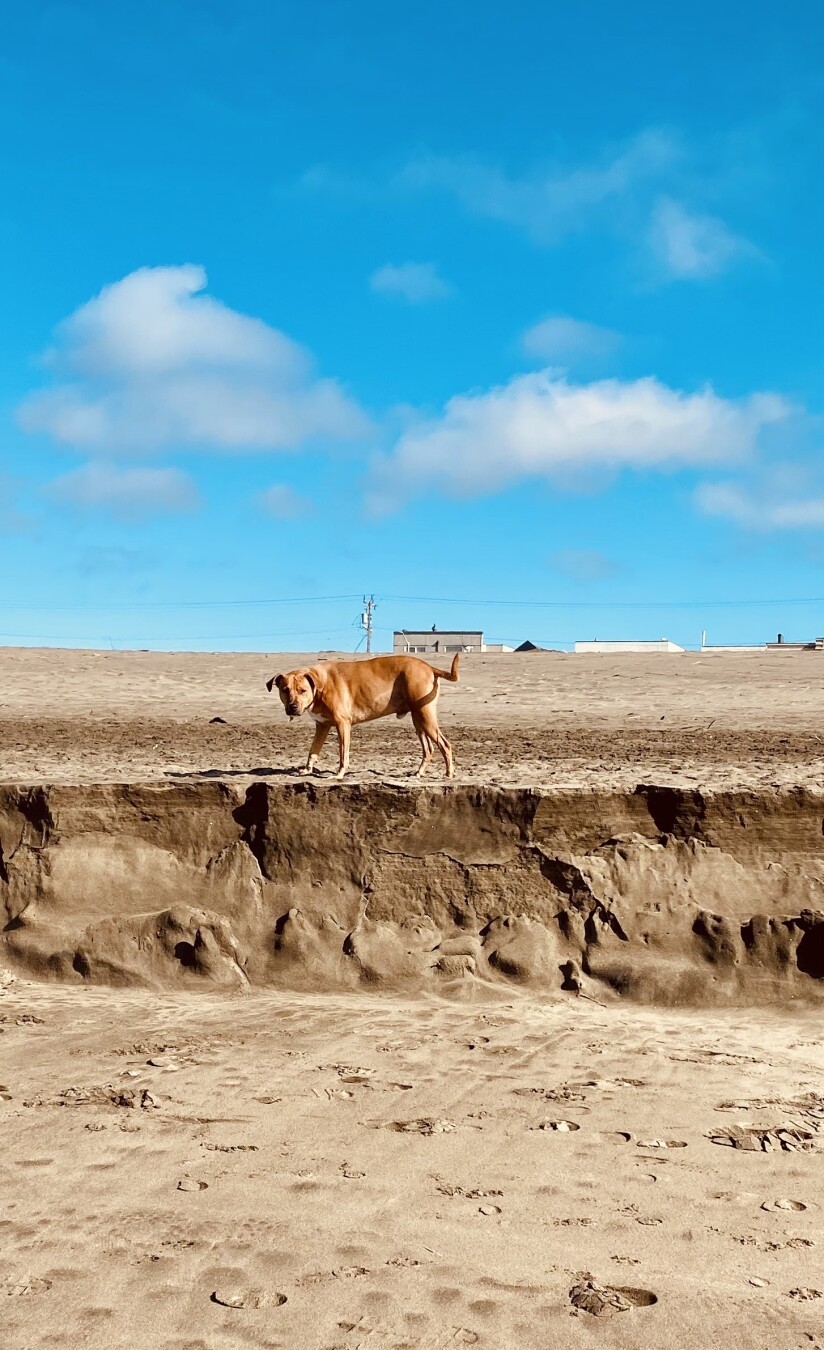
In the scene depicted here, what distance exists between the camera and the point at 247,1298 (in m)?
3.49

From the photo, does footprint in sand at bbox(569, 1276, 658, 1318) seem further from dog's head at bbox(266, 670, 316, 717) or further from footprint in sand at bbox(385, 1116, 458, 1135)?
dog's head at bbox(266, 670, 316, 717)

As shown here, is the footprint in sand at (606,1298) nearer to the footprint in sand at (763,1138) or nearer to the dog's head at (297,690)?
the footprint in sand at (763,1138)

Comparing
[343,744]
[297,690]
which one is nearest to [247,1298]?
[343,744]

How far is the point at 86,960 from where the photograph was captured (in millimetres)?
7113

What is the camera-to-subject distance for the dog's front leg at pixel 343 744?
8.35 metres

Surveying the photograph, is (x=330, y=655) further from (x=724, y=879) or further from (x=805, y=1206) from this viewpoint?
(x=805, y=1206)

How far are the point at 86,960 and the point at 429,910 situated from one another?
2052 millimetres

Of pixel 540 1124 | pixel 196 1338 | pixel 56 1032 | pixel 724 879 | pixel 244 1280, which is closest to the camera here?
pixel 196 1338

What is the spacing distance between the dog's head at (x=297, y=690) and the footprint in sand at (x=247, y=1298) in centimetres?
511

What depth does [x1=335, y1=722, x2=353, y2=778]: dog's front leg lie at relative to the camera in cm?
835

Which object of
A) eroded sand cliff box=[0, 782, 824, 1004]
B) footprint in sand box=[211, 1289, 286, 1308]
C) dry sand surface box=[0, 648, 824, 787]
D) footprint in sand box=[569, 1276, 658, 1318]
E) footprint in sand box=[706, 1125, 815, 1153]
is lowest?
footprint in sand box=[211, 1289, 286, 1308]

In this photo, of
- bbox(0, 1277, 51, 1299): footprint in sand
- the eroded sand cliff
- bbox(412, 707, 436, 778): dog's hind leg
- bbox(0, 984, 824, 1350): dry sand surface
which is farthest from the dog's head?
bbox(0, 1277, 51, 1299): footprint in sand

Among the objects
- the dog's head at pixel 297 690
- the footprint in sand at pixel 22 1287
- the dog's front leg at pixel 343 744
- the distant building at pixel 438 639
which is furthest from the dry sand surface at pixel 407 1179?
the distant building at pixel 438 639

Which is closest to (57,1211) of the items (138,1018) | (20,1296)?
(20,1296)
